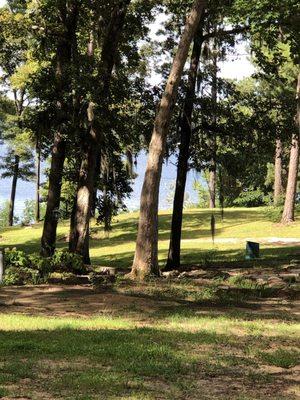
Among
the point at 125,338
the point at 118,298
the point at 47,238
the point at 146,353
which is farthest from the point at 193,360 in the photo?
the point at 47,238

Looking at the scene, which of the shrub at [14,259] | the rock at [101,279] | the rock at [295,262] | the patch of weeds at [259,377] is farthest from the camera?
the rock at [295,262]

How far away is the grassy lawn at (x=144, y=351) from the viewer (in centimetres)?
570

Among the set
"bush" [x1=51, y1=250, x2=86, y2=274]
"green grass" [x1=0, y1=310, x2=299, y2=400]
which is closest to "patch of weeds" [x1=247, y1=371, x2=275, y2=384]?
"green grass" [x1=0, y1=310, x2=299, y2=400]

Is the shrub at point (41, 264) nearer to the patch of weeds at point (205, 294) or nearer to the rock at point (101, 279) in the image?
the rock at point (101, 279)

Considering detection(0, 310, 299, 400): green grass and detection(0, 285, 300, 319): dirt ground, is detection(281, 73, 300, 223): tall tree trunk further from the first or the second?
detection(0, 310, 299, 400): green grass

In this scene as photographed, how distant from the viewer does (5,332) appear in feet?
26.9

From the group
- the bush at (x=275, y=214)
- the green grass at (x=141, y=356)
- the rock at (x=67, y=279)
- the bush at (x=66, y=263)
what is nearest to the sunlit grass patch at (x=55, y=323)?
the green grass at (x=141, y=356)

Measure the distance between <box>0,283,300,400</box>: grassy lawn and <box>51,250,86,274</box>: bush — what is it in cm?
445

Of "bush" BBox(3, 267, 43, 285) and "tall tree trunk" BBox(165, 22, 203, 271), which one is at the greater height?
"tall tree trunk" BBox(165, 22, 203, 271)

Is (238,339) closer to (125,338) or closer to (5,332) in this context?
(125,338)

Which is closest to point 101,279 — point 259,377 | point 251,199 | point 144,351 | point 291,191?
point 144,351

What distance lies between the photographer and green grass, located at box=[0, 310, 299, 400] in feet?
18.5

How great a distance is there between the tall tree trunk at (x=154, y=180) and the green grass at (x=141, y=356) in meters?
5.79

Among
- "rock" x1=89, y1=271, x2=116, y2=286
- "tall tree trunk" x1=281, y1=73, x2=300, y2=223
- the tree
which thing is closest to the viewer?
"rock" x1=89, y1=271, x2=116, y2=286
